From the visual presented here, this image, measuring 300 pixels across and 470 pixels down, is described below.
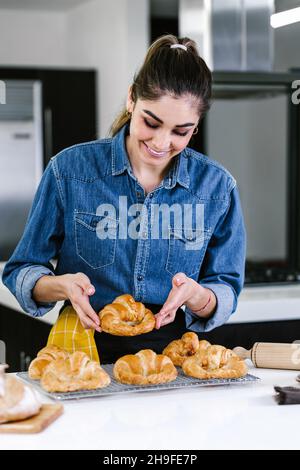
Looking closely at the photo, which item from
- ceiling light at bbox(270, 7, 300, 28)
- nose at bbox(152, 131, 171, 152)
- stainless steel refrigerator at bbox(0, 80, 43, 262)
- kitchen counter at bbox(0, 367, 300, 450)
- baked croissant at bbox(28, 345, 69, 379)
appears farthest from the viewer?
stainless steel refrigerator at bbox(0, 80, 43, 262)

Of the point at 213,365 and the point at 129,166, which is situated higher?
the point at 129,166

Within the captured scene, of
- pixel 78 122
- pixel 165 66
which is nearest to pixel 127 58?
pixel 78 122

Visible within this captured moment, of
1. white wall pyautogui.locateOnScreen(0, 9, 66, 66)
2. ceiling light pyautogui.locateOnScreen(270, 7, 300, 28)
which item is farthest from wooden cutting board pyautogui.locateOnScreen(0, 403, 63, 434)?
white wall pyautogui.locateOnScreen(0, 9, 66, 66)

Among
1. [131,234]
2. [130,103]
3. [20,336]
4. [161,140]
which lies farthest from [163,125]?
[20,336]

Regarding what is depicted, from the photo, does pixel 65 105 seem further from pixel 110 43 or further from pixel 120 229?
pixel 120 229

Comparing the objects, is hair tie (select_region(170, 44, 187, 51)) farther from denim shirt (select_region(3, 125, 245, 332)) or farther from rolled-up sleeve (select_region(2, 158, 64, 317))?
rolled-up sleeve (select_region(2, 158, 64, 317))

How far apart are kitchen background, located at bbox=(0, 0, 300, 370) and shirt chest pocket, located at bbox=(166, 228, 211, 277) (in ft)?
3.16

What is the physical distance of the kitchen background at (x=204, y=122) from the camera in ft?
12.0

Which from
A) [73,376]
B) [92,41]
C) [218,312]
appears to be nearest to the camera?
[73,376]

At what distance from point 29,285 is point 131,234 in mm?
281

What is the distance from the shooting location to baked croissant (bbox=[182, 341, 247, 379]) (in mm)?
1854

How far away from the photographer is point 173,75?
1979 mm

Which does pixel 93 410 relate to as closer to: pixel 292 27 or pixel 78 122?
pixel 78 122

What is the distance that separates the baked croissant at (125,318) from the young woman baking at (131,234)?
0.17 metres
